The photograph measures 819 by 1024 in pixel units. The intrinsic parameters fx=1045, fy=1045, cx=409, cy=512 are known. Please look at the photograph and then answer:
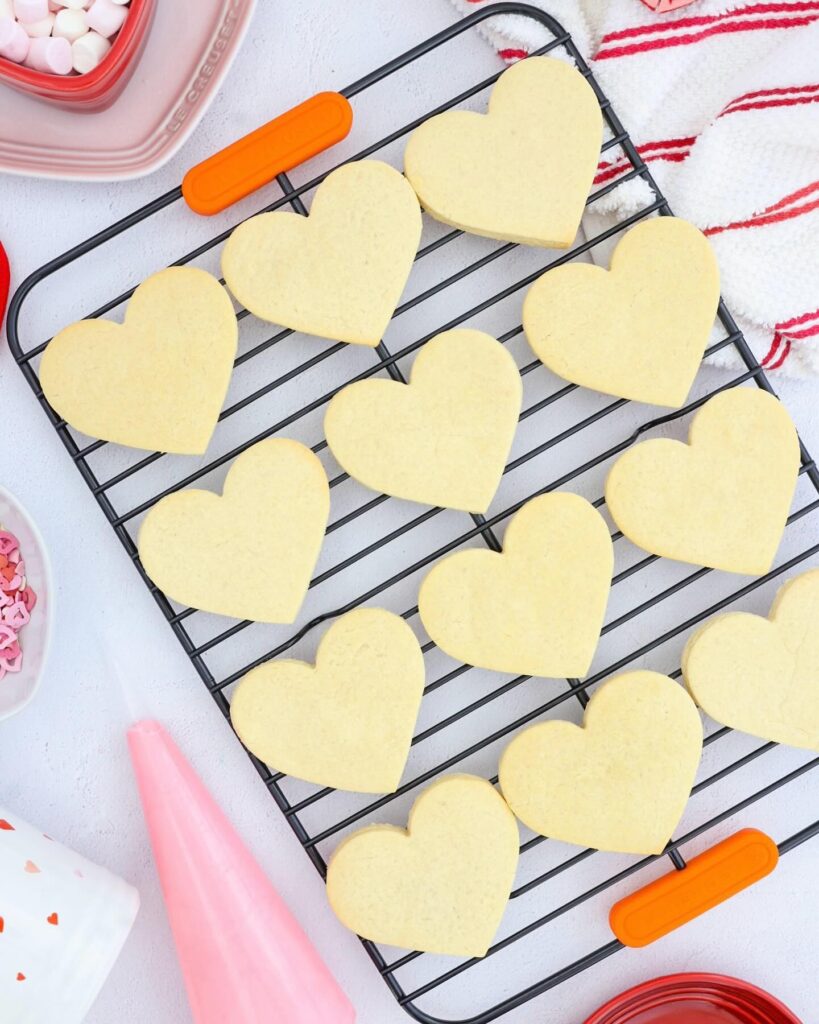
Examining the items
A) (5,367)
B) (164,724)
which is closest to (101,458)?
(5,367)

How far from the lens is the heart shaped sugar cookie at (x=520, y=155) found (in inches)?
38.8

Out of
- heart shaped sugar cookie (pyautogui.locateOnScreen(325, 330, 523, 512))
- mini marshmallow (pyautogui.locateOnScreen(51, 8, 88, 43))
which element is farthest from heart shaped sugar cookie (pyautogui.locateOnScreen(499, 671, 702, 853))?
Result: mini marshmallow (pyautogui.locateOnScreen(51, 8, 88, 43))

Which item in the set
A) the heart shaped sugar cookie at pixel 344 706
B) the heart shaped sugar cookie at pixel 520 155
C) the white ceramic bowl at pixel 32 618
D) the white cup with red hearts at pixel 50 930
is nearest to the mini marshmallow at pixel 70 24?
the heart shaped sugar cookie at pixel 520 155

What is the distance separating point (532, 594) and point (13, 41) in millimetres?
710

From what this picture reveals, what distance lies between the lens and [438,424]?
997 millimetres

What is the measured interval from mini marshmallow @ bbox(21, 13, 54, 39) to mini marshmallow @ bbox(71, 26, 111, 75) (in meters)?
0.03

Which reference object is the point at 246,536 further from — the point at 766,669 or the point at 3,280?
the point at 766,669

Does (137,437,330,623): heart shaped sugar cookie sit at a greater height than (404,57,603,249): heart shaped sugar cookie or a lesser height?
lesser

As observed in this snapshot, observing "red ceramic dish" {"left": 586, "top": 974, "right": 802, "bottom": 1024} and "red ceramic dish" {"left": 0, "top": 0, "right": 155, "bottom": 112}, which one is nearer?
"red ceramic dish" {"left": 0, "top": 0, "right": 155, "bottom": 112}

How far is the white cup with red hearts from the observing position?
3.09 feet

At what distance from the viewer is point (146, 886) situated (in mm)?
1147

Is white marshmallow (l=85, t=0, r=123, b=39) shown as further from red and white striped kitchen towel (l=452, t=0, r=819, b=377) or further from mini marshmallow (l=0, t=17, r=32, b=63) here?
red and white striped kitchen towel (l=452, t=0, r=819, b=377)

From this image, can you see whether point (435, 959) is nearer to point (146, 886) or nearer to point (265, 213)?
point (146, 886)

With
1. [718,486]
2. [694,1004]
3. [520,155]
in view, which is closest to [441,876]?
[694,1004]
